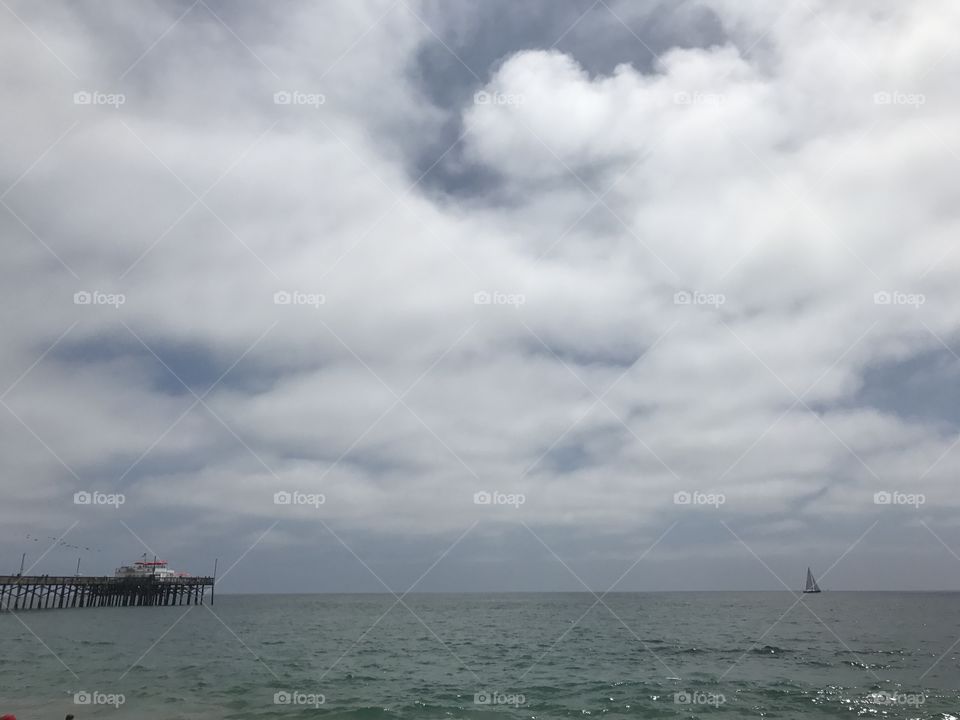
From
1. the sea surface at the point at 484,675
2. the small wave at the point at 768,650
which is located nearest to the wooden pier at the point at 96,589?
the sea surface at the point at 484,675

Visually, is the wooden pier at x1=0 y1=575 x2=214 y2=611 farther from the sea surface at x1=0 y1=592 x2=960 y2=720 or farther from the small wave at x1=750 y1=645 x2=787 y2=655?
the small wave at x1=750 y1=645 x2=787 y2=655

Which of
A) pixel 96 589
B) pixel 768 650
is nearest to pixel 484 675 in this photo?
pixel 768 650

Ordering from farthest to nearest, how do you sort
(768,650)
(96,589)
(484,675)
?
(96,589) → (768,650) → (484,675)

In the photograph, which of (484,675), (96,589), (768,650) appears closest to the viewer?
(484,675)

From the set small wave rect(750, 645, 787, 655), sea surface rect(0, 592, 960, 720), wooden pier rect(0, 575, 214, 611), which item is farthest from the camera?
wooden pier rect(0, 575, 214, 611)

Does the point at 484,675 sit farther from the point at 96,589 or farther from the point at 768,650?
the point at 96,589

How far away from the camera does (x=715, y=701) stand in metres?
27.7

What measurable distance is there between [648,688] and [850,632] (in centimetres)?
4395

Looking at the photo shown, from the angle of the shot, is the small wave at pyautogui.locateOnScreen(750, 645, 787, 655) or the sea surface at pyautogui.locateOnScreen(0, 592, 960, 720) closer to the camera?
the sea surface at pyautogui.locateOnScreen(0, 592, 960, 720)

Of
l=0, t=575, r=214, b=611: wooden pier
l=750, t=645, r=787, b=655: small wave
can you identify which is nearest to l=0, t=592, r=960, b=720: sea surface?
l=750, t=645, r=787, b=655: small wave

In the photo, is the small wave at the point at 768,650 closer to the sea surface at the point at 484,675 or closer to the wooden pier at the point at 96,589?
the sea surface at the point at 484,675

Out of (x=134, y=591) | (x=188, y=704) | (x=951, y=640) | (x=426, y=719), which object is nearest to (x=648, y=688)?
(x=426, y=719)

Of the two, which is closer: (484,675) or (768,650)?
(484,675)

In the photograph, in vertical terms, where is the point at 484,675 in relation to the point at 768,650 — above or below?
A: above
